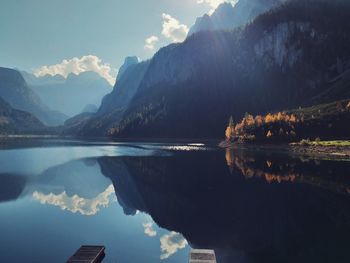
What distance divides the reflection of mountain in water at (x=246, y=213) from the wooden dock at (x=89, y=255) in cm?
1326

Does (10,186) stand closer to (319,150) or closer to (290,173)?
(290,173)

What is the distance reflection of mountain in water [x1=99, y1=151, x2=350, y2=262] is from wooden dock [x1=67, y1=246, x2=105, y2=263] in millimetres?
13256

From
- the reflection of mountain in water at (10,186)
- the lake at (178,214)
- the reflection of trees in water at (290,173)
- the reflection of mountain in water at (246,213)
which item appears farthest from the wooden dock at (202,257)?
the reflection of mountain in water at (10,186)

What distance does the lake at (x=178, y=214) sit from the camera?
44.3 m


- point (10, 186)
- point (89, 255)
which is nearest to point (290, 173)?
point (89, 255)

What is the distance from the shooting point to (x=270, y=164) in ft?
429

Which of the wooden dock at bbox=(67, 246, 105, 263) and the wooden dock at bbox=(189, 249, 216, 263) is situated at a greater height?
the wooden dock at bbox=(189, 249, 216, 263)

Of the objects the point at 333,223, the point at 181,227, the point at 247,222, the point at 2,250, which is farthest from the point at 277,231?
the point at 2,250

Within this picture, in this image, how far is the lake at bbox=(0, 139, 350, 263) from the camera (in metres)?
44.3

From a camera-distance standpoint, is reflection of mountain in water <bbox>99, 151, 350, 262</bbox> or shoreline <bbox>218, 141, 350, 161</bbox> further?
shoreline <bbox>218, 141, 350, 161</bbox>

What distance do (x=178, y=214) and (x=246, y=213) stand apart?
12.7 meters

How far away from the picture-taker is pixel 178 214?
62938 mm

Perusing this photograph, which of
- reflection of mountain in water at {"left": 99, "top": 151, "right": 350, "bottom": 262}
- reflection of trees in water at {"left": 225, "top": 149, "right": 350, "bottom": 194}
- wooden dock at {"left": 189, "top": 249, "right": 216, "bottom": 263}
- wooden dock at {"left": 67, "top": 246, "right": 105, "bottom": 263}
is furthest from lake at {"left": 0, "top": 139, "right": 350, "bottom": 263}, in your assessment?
wooden dock at {"left": 189, "top": 249, "right": 216, "bottom": 263}

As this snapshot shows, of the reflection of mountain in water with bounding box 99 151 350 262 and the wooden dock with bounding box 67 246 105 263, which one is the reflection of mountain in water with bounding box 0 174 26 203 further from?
the wooden dock with bounding box 67 246 105 263
